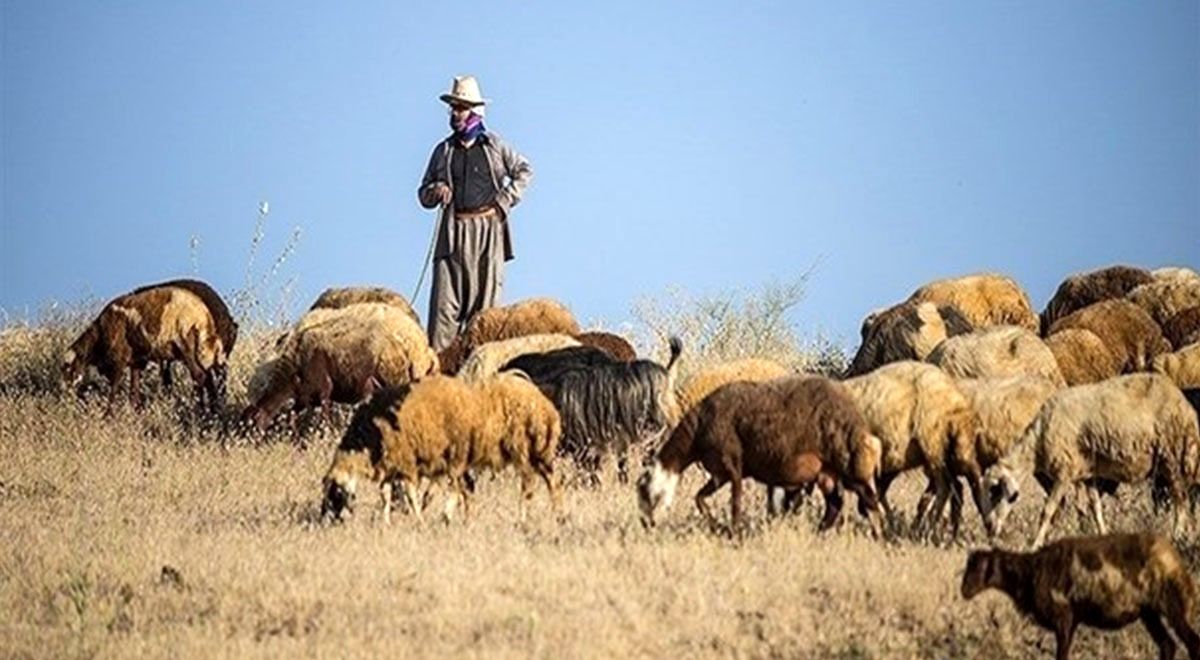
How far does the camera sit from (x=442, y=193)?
22.0m

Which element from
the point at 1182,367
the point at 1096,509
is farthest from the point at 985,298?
the point at 1096,509

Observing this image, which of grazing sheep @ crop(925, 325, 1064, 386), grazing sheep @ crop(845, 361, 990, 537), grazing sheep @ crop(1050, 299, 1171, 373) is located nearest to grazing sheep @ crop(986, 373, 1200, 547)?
grazing sheep @ crop(845, 361, 990, 537)

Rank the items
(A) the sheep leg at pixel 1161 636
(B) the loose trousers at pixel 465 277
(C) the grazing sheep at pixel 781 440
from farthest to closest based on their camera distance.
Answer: (B) the loose trousers at pixel 465 277 → (C) the grazing sheep at pixel 781 440 → (A) the sheep leg at pixel 1161 636

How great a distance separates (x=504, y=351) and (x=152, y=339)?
529 centimetres

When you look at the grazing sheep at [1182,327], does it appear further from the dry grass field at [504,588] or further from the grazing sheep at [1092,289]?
the dry grass field at [504,588]

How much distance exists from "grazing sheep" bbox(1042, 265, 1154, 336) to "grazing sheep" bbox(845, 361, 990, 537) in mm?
10567

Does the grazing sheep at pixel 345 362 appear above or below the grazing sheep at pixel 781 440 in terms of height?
above

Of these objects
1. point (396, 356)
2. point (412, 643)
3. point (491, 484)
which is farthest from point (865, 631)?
point (396, 356)

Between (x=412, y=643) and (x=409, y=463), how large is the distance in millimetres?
3564

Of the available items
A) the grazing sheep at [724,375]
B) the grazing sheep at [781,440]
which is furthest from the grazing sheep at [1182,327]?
the grazing sheep at [781,440]

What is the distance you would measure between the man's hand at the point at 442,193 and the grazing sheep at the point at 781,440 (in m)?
8.59

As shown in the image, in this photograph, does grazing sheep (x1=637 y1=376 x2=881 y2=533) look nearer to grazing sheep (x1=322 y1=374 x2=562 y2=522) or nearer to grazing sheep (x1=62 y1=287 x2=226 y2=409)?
grazing sheep (x1=322 y1=374 x2=562 y2=522)

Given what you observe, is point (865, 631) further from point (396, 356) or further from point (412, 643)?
point (396, 356)

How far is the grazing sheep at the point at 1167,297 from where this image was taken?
75.2ft
